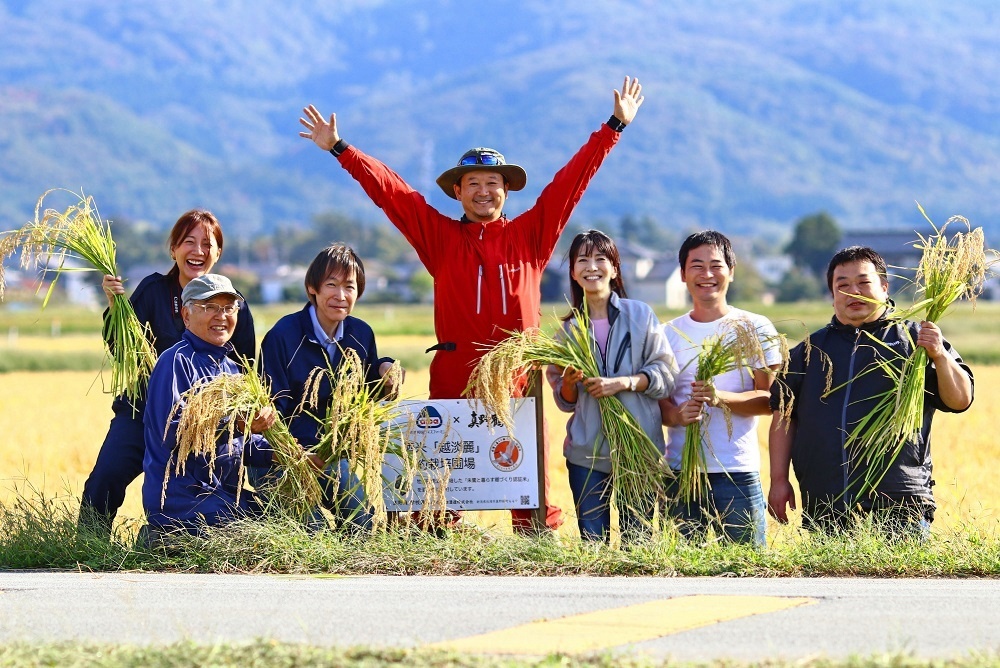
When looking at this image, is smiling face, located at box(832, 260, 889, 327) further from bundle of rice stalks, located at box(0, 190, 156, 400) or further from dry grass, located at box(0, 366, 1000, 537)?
bundle of rice stalks, located at box(0, 190, 156, 400)

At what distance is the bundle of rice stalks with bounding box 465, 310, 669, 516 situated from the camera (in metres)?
7.30

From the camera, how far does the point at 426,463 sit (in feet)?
24.8

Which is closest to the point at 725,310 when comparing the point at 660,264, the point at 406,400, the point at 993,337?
the point at 406,400

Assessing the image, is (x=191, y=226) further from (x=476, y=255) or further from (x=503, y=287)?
(x=503, y=287)

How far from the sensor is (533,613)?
18.5ft

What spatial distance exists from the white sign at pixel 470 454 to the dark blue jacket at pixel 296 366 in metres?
0.40

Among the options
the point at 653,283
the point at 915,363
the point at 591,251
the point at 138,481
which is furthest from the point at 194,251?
the point at 653,283

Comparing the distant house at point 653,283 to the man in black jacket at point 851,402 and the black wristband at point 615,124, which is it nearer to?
the black wristband at point 615,124

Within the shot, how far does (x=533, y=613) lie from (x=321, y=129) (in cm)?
352

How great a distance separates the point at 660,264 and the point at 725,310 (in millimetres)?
120032

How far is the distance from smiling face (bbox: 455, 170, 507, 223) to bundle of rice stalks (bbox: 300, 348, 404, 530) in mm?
1054

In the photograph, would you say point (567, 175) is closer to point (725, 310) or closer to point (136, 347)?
point (725, 310)

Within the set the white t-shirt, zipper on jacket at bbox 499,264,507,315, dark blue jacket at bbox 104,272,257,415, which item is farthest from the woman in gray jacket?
dark blue jacket at bbox 104,272,257,415

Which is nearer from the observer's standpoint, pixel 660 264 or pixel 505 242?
pixel 505 242
